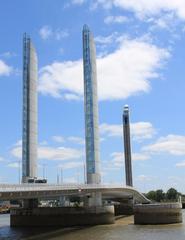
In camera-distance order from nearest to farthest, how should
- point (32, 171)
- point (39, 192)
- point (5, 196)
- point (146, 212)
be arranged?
point (5, 196) < point (39, 192) < point (146, 212) < point (32, 171)

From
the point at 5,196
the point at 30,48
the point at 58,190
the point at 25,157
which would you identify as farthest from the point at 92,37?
the point at 5,196

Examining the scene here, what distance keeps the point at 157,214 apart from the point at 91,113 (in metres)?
22.4

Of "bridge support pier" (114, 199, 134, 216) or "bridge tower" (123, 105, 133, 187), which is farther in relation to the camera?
"bridge tower" (123, 105, 133, 187)

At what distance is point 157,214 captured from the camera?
2788 inches

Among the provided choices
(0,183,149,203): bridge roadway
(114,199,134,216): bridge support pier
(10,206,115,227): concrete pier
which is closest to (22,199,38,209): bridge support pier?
(10,206,115,227): concrete pier

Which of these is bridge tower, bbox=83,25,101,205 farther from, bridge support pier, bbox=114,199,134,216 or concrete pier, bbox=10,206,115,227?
bridge support pier, bbox=114,199,134,216

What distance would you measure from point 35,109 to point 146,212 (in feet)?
91.0

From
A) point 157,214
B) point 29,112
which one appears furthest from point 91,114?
point 157,214

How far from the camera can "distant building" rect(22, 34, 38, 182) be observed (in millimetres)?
82812

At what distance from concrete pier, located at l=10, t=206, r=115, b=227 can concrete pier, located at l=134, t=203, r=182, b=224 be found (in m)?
5.13

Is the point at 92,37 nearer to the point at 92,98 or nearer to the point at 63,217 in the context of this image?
the point at 92,98

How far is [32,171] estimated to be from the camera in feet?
270

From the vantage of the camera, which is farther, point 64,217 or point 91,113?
point 91,113

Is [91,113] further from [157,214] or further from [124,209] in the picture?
[124,209]
